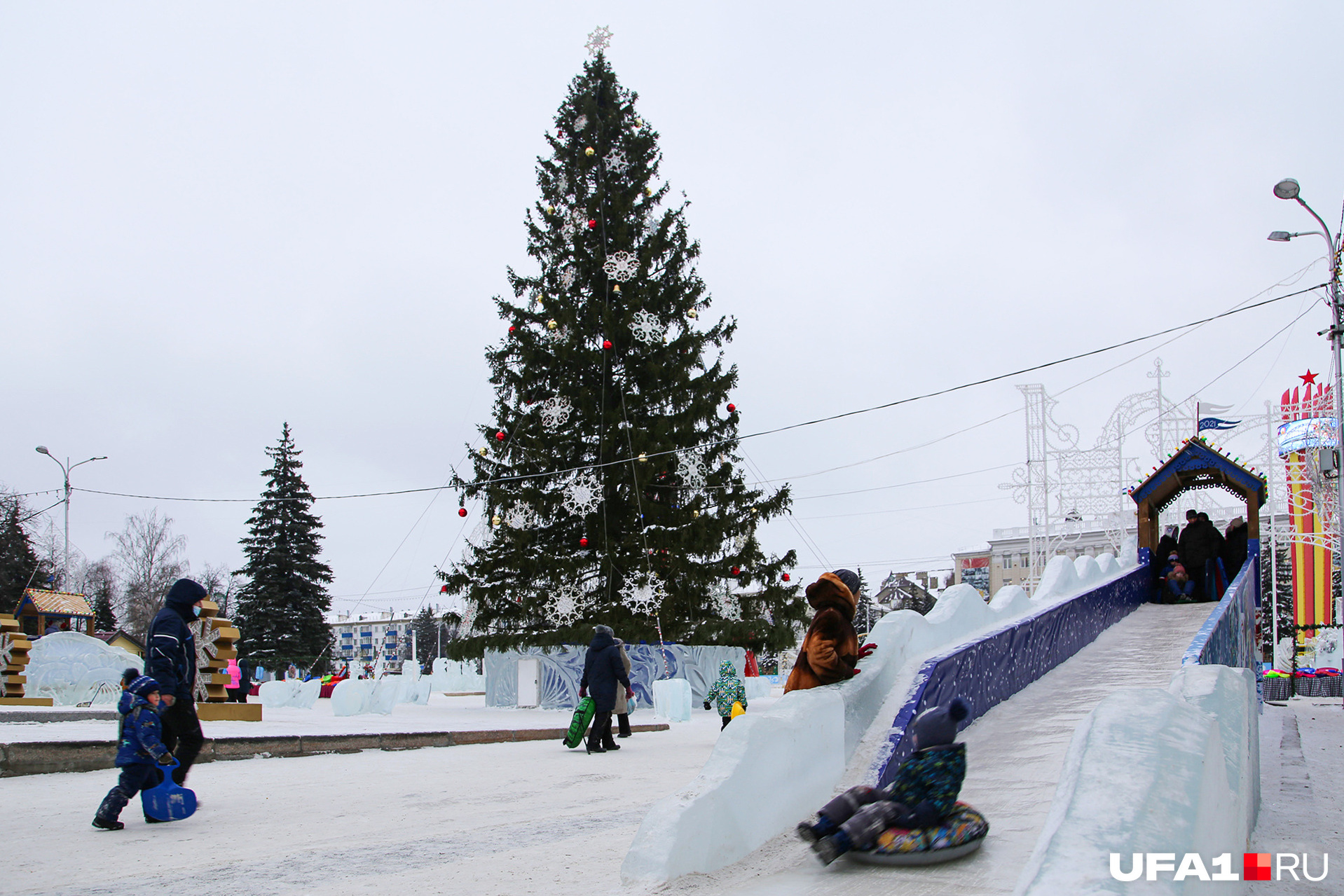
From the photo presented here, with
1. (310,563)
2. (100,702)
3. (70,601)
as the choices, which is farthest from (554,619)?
(310,563)

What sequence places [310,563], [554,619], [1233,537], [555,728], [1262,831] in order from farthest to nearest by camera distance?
1. [310,563]
2. [554,619]
3. [1233,537]
4. [555,728]
5. [1262,831]

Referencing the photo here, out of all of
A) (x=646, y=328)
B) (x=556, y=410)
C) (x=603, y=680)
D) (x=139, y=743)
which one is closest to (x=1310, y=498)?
(x=646, y=328)

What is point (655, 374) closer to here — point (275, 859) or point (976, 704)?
point (976, 704)

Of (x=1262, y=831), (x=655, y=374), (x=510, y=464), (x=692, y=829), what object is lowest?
(x=1262, y=831)

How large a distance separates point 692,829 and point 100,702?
19.6 metres

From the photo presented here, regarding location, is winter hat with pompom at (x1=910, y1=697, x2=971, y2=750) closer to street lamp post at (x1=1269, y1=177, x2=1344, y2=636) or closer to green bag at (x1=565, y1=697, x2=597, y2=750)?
green bag at (x1=565, y1=697, x2=597, y2=750)

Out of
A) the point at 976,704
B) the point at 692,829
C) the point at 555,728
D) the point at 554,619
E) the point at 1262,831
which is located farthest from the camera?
the point at 554,619

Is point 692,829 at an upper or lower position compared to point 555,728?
upper

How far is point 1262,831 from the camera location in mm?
6871

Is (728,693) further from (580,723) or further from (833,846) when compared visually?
(833,846)

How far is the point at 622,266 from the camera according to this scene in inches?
902

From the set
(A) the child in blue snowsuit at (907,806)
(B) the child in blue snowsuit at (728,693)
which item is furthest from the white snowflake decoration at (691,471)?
(A) the child in blue snowsuit at (907,806)

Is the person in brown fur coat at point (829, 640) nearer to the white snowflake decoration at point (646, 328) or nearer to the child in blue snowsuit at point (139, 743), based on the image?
the child in blue snowsuit at point (139, 743)

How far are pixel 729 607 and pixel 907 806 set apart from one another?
56.0 feet
